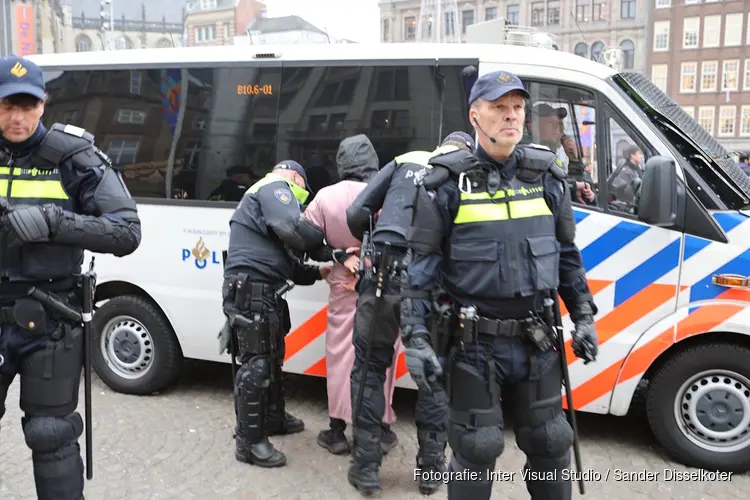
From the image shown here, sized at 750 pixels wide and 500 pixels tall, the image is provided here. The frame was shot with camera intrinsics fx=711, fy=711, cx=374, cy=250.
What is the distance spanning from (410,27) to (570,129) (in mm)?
57588

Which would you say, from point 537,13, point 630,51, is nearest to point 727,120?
point 630,51

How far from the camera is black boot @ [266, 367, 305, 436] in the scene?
181 inches

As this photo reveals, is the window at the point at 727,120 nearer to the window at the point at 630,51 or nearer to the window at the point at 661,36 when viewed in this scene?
the window at the point at 661,36

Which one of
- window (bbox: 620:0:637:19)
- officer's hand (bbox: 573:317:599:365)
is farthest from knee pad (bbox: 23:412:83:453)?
window (bbox: 620:0:637:19)

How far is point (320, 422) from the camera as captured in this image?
5.21 metres

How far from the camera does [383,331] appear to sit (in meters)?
4.09

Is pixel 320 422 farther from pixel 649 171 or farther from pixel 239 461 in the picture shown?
pixel 649 171

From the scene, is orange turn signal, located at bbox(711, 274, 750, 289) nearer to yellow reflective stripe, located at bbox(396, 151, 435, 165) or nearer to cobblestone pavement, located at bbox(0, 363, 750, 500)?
cobblestone pavement, located at bbox(0, 363, 750, 500)

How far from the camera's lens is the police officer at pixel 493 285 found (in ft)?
9.75

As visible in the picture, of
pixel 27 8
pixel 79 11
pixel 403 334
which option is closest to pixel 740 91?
pixel 27 8

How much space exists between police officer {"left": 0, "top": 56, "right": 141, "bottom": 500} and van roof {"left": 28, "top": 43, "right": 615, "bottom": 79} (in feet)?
6.96

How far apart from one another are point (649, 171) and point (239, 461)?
2996mm

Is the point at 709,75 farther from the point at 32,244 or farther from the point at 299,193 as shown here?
the point at 32,244

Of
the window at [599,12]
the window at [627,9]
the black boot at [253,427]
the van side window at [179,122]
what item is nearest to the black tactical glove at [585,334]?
the black boot at [253,427]
